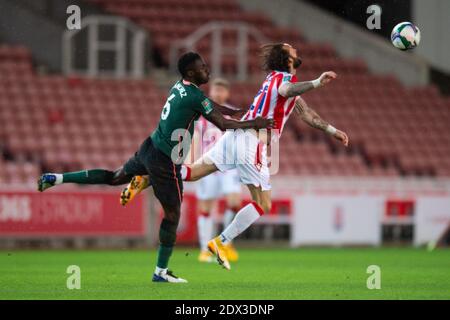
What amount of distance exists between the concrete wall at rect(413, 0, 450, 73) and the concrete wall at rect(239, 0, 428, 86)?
1.71 ft

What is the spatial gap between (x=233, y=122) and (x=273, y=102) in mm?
717

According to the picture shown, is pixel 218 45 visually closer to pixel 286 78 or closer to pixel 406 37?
pixel 406 37

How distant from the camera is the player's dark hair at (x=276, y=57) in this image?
977 centimetres

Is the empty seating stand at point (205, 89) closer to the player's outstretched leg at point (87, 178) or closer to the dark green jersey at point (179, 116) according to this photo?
the player's outstretched leg at point (87, 178)

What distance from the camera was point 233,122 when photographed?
920 cm

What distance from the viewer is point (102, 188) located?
54.1 feet

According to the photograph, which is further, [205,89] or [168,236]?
[205,89]

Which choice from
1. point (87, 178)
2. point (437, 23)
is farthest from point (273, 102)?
point (437, 23)

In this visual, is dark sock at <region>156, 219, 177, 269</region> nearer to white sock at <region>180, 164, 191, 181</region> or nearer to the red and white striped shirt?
white sock at <region>180, 164, 191, 181</region>

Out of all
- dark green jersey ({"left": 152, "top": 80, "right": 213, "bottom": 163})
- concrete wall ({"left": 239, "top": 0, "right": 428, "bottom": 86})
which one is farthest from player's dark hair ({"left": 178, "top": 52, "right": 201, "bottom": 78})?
concrete wall ({"left": 239, "top": 0, "right": 428, "bottom": 86})

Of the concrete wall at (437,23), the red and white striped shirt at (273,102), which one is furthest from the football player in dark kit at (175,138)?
the concrete wall at (437,23)

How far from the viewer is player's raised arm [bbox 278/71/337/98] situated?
9.17 metres

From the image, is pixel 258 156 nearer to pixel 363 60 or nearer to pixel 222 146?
pixel 222 146

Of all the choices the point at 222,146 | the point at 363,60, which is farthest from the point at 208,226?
the point at 363,60
